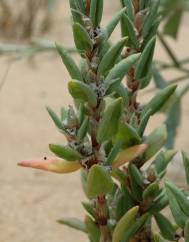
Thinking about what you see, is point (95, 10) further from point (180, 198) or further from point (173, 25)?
point (173, 25)

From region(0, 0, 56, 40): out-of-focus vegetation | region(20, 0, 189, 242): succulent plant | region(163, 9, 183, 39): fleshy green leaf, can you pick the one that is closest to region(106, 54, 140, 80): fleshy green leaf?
region(20, 0, 189, 242): succulent plant

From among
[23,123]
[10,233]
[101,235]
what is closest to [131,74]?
[101,235]

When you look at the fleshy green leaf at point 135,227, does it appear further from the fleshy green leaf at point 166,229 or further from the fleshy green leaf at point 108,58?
the fleshy green leaf at point 108,58

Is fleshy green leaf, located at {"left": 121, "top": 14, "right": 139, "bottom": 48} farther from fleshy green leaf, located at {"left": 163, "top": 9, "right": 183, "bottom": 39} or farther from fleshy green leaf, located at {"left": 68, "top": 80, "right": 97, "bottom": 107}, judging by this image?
fleshy green leaf, located at {"left": 163, "top": 9, "right": 183, "bottom": 39}

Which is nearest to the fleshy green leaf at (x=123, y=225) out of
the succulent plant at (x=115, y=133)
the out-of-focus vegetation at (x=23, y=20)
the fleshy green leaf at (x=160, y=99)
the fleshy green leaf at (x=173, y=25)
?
the succulent plant at (x=115, y=133)

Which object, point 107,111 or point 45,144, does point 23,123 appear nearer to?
point 45,144

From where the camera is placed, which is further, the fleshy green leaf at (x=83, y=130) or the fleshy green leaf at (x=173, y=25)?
the fleshy green leaf at (x=173, y=25)
